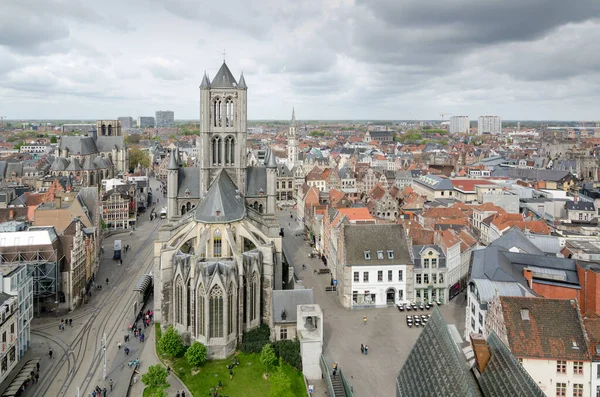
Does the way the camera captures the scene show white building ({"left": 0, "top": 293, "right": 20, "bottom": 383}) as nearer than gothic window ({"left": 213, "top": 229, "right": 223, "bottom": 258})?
Yes

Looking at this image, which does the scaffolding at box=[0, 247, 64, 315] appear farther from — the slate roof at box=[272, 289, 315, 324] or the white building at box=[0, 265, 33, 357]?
the slate roof at box=[272, 289, 315, 324]

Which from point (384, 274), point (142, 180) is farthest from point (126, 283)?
point (142, 180)

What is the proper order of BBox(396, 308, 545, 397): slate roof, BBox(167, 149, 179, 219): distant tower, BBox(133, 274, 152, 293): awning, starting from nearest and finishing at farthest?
BBox(396, 308, 545, 397): slate roof
BBox(133, 274, 152, 293): awning
BBox(167, 149, 179, 219): distant tower

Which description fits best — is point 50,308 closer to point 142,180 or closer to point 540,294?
point 540,294

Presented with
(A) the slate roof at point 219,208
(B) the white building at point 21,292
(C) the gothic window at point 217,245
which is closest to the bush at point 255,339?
(C) the gothic window at point 217,245

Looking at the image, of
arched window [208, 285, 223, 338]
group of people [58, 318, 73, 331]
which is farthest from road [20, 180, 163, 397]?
arched window [208, 285, 223, 338]

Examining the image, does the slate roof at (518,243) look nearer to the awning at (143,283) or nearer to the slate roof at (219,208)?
the slate roof at (219,208)

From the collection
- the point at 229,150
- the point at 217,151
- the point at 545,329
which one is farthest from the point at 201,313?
the point at 545,329
